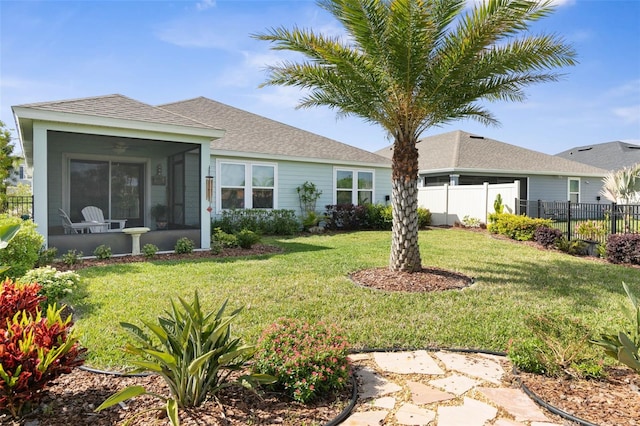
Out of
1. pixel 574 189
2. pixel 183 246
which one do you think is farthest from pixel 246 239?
pixel 574 189

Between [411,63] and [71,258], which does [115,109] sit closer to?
[71,258]

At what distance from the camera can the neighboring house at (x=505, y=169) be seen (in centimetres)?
2000

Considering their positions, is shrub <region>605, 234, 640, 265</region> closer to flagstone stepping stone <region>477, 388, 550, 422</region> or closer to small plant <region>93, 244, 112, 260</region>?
flagstone stepping stone <region>477, 388, 550, 422</region>

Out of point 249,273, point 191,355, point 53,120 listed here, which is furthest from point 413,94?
point 53,120

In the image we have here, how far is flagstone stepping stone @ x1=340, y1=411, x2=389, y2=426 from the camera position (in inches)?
101

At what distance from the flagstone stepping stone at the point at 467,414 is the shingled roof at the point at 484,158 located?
1745cm

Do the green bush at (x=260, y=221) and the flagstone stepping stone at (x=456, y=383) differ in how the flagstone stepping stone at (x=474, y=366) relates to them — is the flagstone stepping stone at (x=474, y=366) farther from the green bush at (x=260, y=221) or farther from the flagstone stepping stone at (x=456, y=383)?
the green bush at (x=260, y=221)

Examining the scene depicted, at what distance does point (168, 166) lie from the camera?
1312 cm

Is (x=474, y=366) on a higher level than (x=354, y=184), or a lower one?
lower

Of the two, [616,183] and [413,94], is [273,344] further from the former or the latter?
[616,183]

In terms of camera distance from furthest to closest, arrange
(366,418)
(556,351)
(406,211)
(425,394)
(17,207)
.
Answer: (17,207) → (406,211) → (556,351) → (425,394) → (366,418)

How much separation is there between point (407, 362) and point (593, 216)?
10.4 m

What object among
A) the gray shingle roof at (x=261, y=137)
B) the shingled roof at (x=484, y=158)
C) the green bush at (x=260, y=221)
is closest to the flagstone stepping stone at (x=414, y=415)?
the green bush at (x=260, y=221)

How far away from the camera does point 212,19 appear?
8.69 meters
